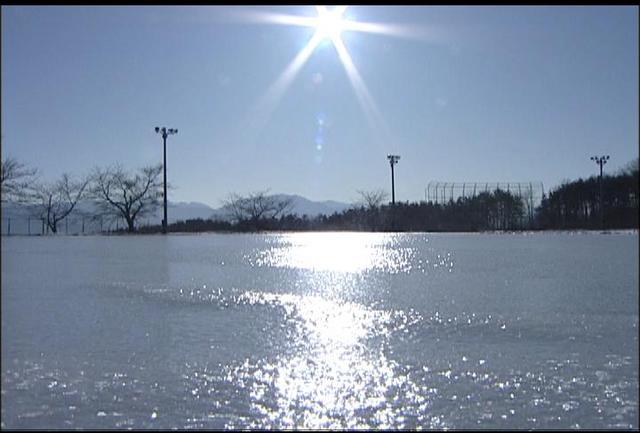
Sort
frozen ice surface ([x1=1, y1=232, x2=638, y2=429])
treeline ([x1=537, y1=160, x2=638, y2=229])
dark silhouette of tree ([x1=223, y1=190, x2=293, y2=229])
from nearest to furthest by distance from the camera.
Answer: frozen ice surface ([x1=1, y1=232, x2=638, y2=429])
treeline ([x1=537, y1=160, x2=638, y2=229])
dark silhouette of tree ([x1=223, y1=190, x2=293, y2=229])

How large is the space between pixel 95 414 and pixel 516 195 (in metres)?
9.02

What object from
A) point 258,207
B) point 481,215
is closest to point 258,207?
point 258,207

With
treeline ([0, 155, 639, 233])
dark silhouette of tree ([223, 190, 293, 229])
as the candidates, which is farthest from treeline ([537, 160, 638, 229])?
dark silhouette of tree ([223, 190, 293, 229])

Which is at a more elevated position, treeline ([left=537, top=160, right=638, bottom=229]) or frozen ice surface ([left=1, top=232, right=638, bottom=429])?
treeline ([left=537, top=160, right=638, bottom=229])

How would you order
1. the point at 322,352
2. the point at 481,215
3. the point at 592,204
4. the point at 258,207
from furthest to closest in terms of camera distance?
the point at 258,207
the point at 481,215
the point at 592,204
the point at 322,352

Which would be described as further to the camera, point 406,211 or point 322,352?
point 406,211

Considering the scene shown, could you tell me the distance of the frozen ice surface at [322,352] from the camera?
2.17m

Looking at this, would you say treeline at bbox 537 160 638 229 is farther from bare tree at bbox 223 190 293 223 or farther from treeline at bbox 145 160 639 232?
bare tree at bbox 223 190 293 223

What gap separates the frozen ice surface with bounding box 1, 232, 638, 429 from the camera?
85.3 inches

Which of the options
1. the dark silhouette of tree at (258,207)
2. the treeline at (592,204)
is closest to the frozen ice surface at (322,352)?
the treeline at (592,204)

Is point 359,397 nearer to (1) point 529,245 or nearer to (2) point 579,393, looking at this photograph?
(2) point 579,393

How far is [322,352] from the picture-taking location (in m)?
3.20

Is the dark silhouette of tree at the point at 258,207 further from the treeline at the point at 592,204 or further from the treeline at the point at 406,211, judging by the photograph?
the treeline at the point at 592,204

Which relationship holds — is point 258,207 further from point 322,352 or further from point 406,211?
point 322,352
